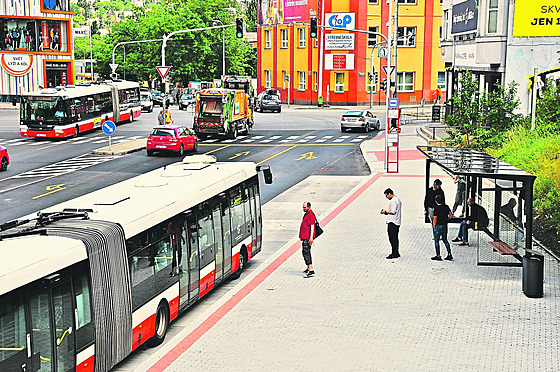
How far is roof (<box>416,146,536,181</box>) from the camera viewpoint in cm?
1625

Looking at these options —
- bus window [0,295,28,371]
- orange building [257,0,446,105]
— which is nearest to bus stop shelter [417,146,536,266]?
bus window [0,295,28,371]

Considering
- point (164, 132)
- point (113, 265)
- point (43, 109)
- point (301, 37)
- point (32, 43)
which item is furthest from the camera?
point (301, 37)

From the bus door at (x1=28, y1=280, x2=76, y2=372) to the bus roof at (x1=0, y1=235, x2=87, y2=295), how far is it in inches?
10.7

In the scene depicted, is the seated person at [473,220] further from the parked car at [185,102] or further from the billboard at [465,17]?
the parked car at [185,102]

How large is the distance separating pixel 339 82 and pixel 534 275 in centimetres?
7327

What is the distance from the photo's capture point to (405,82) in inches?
3538

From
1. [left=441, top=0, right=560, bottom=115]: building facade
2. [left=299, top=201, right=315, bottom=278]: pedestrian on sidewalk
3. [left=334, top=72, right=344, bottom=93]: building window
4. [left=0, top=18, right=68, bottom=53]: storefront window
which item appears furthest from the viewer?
[left=334, top=72, right=344, bottom=93]: building window

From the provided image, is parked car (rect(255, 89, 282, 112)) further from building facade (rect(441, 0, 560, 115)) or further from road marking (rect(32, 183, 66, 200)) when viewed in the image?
road marking (rect(32, 183, 66, 200))

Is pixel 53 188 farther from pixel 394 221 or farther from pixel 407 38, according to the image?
pixel 407 38

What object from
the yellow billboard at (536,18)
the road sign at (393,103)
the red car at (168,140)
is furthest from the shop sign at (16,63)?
the yellow billboard at (536,18)

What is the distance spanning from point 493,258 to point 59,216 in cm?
1080

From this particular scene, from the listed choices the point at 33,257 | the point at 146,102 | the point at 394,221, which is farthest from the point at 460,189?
the point at 146,102

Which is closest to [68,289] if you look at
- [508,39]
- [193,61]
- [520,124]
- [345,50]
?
[520,124]

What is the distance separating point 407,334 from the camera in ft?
44.0
